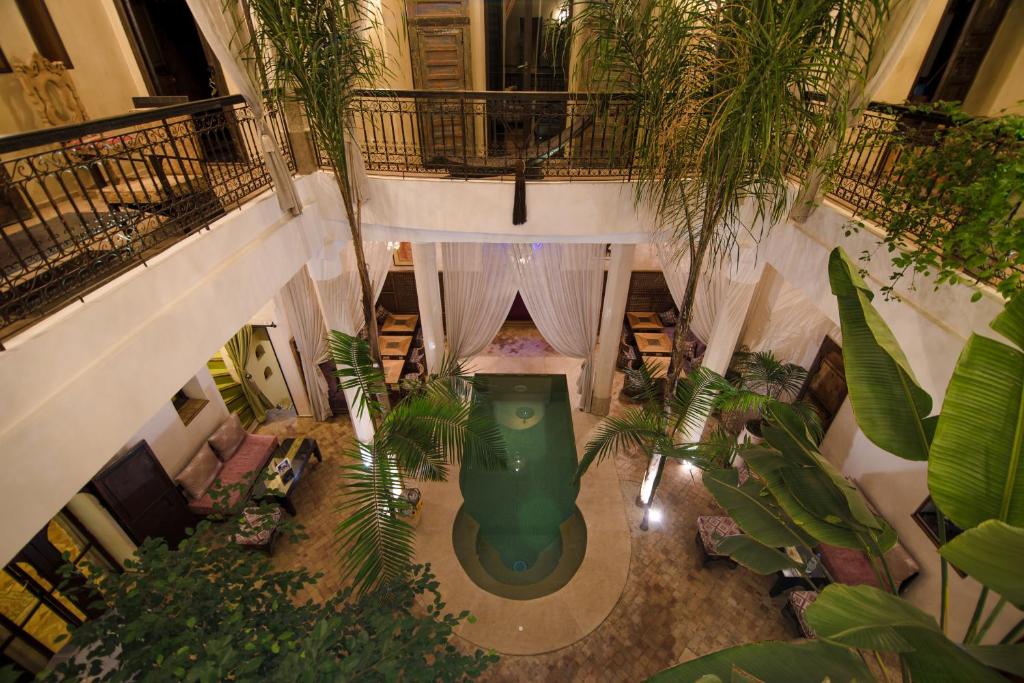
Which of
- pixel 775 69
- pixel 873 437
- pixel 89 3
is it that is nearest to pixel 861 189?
pixel 775 69

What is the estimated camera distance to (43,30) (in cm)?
426

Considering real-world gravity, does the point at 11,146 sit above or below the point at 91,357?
above

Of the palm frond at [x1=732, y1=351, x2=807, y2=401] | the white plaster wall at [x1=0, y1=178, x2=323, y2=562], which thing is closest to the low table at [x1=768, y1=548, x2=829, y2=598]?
the palm frond at [x1=732, y1=351, x2=807, y2=401]

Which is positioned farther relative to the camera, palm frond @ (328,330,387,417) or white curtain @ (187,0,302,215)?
palm frond @ (328,330,387,417)

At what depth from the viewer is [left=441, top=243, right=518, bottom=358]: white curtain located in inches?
251

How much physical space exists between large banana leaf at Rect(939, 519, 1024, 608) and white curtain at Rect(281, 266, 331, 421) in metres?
5.67

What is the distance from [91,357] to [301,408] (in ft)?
15.1

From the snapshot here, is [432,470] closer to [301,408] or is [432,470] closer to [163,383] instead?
[163,383]

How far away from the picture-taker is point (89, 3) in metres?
4.65

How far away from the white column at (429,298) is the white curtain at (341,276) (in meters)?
0.51

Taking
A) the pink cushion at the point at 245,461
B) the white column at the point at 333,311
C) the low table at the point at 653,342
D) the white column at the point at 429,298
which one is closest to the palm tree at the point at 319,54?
the white column at the point at 333,311

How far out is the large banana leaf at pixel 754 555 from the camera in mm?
2357

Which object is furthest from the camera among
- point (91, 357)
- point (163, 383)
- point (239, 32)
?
point (239, 32)

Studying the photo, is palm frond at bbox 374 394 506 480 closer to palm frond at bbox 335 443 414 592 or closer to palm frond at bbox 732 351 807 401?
palm frond at bbox 335 443 414 592
